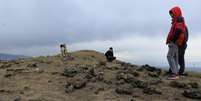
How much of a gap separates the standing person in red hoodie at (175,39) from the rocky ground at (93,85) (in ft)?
1.77

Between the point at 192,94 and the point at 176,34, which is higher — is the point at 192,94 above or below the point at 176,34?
below

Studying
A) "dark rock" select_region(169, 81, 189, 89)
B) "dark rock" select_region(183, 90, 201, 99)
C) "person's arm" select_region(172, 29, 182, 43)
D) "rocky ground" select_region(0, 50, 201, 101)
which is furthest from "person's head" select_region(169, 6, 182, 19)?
"dark rock" select_region(183, 90, 201, 99)

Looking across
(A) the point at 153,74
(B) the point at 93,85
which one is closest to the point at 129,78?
(B) the point at 93,85

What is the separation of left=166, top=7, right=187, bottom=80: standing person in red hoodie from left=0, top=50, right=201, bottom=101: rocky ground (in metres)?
0.54

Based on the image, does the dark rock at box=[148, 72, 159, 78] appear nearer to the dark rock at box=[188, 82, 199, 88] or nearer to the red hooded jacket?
the red hooded jacket

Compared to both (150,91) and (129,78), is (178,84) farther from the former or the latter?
(129,78)

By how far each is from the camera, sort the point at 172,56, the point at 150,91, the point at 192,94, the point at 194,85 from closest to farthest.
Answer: the point at 192,94 → the point at 150,91 → the point at 194,85 → the point at 172,56

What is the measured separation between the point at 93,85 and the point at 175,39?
357cm

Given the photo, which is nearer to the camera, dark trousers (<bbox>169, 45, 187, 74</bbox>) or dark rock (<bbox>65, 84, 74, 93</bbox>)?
dark rock (<bbox>65, 84, 74, 93</bbox>)

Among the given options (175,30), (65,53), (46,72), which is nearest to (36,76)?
(46,72)

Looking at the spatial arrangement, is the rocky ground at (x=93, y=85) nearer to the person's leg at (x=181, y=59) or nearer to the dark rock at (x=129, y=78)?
the dark rock at (x=129, y=78)

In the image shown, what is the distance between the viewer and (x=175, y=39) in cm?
1880

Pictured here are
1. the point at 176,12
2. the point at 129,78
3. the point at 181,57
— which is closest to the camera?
the point at 129,78

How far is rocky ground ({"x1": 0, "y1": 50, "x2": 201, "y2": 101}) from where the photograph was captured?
16.2 metres
